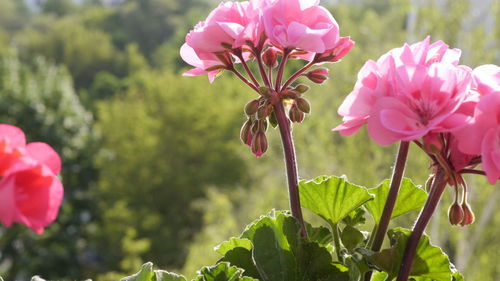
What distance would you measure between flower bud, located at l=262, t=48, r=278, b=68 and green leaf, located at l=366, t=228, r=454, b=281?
0.26 meters

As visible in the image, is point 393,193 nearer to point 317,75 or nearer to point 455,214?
point 455,214

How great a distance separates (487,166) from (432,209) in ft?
0.29

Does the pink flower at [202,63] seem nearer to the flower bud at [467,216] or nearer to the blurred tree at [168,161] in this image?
the flower bud at [467,216]

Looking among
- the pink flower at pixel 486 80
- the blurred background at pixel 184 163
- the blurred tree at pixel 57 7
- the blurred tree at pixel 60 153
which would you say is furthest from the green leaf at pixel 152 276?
the blurred tree at pixel 57 7

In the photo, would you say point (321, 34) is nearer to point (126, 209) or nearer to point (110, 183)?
point (126, 209)

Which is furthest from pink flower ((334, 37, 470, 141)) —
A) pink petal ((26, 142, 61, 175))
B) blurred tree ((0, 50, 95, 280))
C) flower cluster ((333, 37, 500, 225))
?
blurred tree ((0, 50, 95, 280))

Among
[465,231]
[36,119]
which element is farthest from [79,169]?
[465,231]

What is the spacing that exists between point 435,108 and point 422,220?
12 centimetres

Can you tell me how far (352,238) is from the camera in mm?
804

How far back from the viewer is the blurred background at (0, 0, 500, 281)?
7.80 meters

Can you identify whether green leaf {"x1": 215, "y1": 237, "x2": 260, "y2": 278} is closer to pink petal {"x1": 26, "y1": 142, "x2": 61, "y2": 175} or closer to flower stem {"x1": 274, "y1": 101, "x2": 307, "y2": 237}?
flower stem {"x1": 274, "y1": 101, "x2": 307, "y2": 237}

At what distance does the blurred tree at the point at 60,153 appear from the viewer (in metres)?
12.4

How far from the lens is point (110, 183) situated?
15586 mm

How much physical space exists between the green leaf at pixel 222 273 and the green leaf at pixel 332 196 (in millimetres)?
133
